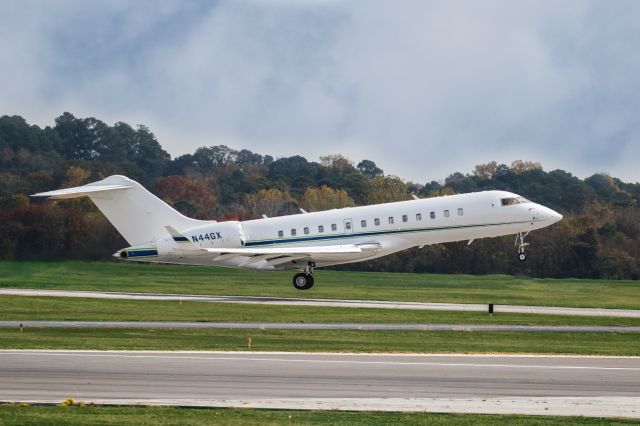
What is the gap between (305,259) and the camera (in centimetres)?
4844

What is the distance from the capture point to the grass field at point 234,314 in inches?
1479

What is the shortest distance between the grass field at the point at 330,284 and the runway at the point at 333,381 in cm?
2128

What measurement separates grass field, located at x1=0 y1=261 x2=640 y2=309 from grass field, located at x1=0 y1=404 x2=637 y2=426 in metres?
27.8

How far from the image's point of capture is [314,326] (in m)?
35.2

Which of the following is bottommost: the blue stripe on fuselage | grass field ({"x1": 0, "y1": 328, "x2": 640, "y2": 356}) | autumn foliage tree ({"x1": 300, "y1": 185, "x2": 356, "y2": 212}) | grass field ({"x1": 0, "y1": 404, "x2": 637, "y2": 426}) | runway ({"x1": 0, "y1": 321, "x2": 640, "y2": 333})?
grass field ({"x1": 0, "y1": 404, "x2": 637, "y2": 426})

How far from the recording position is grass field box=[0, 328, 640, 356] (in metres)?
28.8

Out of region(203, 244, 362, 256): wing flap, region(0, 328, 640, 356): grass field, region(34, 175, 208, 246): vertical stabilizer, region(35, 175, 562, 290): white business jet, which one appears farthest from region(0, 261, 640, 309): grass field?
region(0, 328, 640, 356): grass field

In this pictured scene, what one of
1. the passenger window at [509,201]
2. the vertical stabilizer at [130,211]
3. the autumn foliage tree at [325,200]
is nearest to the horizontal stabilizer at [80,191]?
the vertical stabilizer at [130,211]

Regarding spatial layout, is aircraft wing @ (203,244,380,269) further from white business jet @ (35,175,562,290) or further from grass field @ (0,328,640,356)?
grass field @ (0,328,640,356)

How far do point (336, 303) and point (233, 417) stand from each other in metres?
26.7

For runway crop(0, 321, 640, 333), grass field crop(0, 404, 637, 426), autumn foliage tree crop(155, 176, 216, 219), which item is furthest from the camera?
autumn foliage tree crop(155, 176, 216, 219)

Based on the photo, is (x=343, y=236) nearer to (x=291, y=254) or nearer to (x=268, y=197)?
(x=291, y=254)

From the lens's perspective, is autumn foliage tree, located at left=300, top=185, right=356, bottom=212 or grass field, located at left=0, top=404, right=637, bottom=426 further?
autumn foliage tree, located at left=300, top=185, right=356, bottom=212

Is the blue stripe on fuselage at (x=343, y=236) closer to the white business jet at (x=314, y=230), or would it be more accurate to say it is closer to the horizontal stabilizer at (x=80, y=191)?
the white business jet at (x=314, y=230)
